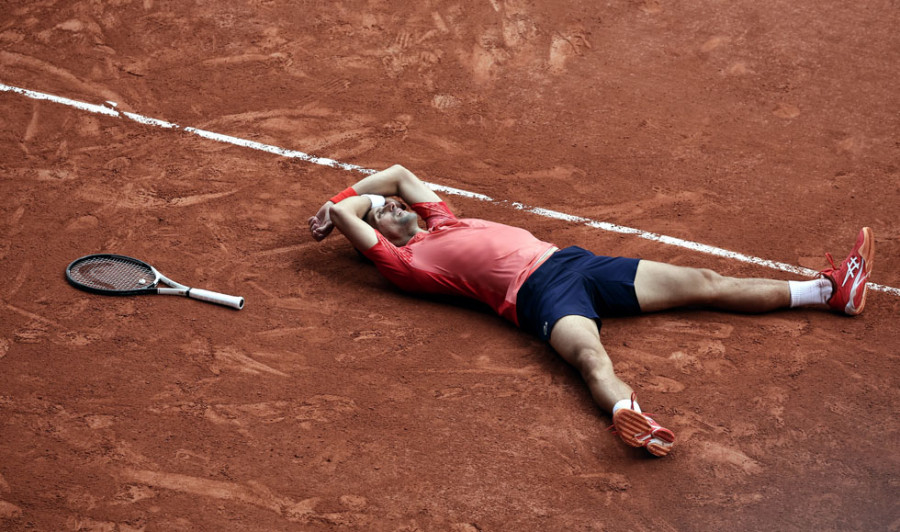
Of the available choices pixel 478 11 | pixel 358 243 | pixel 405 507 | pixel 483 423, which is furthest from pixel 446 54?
pixel 405 507

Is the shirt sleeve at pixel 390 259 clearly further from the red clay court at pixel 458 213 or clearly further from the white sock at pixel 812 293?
the white sock at pixel 812 293

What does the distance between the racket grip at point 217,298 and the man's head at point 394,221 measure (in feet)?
3.63

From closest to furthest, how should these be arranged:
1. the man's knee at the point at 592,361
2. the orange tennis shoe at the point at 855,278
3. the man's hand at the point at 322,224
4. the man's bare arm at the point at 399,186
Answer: the man's knee at the point at 592,361
the orange tennis shoe at the point at 855,278
the man's hand at the point at 322,224
the man's bare arm at the point at 399,186

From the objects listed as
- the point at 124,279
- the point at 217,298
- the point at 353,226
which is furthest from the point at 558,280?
the point at 124,279

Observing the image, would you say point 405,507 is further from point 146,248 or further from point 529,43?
point 529,43

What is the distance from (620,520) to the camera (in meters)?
4.88

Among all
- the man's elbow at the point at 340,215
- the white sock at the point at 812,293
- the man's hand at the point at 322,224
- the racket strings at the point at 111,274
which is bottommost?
the racket strings at the point at 111,274

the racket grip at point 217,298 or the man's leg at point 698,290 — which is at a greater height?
the man's leg at point 698,290

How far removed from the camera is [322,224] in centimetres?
668

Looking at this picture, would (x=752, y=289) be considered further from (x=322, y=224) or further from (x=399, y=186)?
(x=322, y=224)

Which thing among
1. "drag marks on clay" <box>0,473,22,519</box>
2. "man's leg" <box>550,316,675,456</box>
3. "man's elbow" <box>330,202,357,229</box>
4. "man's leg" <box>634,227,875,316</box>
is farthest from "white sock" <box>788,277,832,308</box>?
"drag marks on clay" <box>0,473,22,519</box>

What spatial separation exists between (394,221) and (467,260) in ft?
2.41

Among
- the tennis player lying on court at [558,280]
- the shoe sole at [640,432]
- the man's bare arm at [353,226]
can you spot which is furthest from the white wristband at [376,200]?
the shoe sole at [640,432]

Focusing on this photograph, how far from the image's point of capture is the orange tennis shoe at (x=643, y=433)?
507 centimetres
